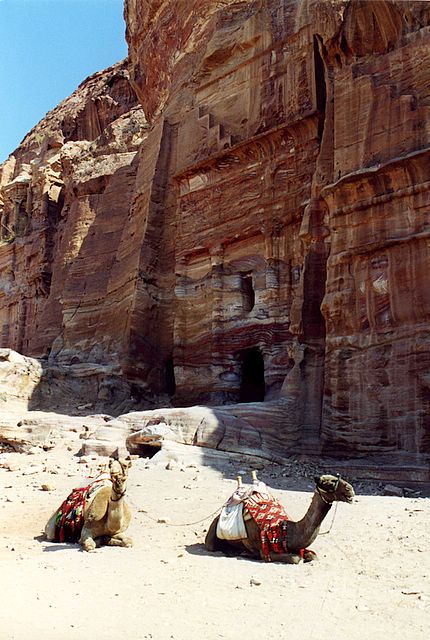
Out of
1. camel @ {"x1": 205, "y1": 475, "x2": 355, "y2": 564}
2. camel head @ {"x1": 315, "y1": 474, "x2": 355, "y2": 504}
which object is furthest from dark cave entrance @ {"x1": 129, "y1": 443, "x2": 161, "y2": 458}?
camel head @ {"x1": 315, "y1": 474, "x2": 355, "y2": 504}

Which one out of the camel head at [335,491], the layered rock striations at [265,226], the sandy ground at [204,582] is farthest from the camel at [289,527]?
the layered rock striations at [265,226]

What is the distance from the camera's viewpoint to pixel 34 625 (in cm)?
460

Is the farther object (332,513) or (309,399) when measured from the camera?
(309,399)

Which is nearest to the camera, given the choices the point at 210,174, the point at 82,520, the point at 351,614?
the point at 351,614

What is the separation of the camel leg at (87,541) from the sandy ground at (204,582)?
95 millimetres

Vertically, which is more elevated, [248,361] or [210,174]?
[210,174]

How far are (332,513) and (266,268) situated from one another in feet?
40.6

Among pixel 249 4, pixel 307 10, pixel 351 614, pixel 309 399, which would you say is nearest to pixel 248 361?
pixel 309 399

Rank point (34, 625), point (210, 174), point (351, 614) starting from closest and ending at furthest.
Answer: point (34, 625) < point (351, 614) < point (210, 174)

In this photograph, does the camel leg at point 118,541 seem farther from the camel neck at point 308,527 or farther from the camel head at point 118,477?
the camel neck at point 308,527

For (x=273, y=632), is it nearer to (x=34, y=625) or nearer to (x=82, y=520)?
(x=34, y=625)

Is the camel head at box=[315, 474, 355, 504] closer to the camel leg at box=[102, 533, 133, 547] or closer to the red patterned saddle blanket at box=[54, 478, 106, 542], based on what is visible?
the camel leg at box=[102, 533, 133, 547]

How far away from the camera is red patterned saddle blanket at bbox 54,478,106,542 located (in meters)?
7.57

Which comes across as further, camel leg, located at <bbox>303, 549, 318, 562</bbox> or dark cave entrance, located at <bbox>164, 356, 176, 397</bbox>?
dark cave entrance, located at <bbox>164, 356, 176, 397</bbox>
